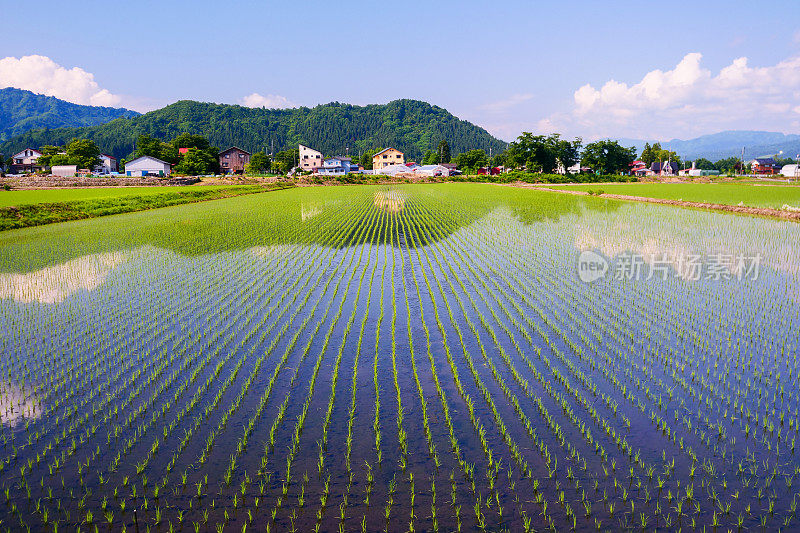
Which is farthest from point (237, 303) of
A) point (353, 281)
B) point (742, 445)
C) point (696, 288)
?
point (696, 288)

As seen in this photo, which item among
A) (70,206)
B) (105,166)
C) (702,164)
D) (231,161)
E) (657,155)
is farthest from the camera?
(702,164)

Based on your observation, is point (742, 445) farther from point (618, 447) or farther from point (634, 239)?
point (634, 239)

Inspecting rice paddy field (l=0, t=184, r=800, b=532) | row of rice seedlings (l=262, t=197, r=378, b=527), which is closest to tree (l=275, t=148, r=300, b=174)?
rice paddy field (l=0, t=184, r=800, b=532)

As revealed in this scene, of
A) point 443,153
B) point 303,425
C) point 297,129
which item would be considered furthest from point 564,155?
point 297,129

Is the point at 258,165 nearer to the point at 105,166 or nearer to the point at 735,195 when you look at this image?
the point at 105,166

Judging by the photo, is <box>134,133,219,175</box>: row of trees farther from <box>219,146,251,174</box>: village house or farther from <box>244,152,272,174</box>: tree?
<box>244,152,272,174</box>: tree
